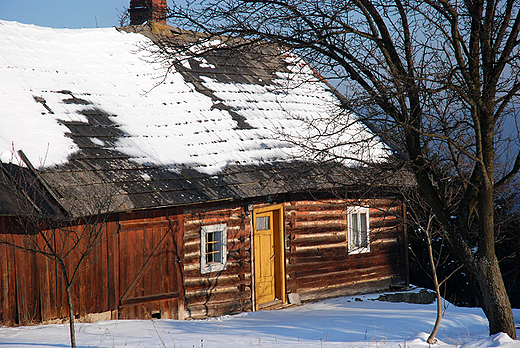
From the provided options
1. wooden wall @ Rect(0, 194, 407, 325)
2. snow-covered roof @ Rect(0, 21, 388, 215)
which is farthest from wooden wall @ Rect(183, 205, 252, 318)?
snow-covered roof @ Rect(0, 21, 388, 215)

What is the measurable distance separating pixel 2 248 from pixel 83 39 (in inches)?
265

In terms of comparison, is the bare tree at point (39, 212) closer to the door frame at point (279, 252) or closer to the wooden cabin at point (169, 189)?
the wooden cabin at point (169, 189)

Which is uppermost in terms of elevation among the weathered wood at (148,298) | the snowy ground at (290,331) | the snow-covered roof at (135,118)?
the snow-covered roof at (135,118)

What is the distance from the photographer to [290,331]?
26.7 feet

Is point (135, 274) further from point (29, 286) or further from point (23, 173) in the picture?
point (23, 173)

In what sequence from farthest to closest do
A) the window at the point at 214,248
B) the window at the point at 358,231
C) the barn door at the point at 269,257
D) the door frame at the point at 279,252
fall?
the window at the point at 358,231 → the door frame at the point at 279,252 → the barn door at the point at 269,257 → the window at the point at 214,248

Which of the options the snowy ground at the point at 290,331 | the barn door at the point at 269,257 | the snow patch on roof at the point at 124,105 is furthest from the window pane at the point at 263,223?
the snowy ground at the point at 290,331

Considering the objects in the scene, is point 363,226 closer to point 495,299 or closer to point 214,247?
point 214,247

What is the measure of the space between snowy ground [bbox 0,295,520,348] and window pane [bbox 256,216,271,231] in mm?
1830

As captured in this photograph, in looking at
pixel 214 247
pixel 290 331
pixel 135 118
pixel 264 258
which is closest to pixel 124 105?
pixel 135 118

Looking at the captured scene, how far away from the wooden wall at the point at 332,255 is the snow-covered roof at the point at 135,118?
154cm

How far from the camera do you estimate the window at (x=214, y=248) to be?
396 inches

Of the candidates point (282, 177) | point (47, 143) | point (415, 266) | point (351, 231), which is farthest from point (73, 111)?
point (415, 266)

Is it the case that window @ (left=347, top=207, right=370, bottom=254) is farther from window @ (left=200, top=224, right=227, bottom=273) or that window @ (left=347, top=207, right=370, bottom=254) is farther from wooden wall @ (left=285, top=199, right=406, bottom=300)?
window @ (left=200, top=224, right=227, bottom=273)
